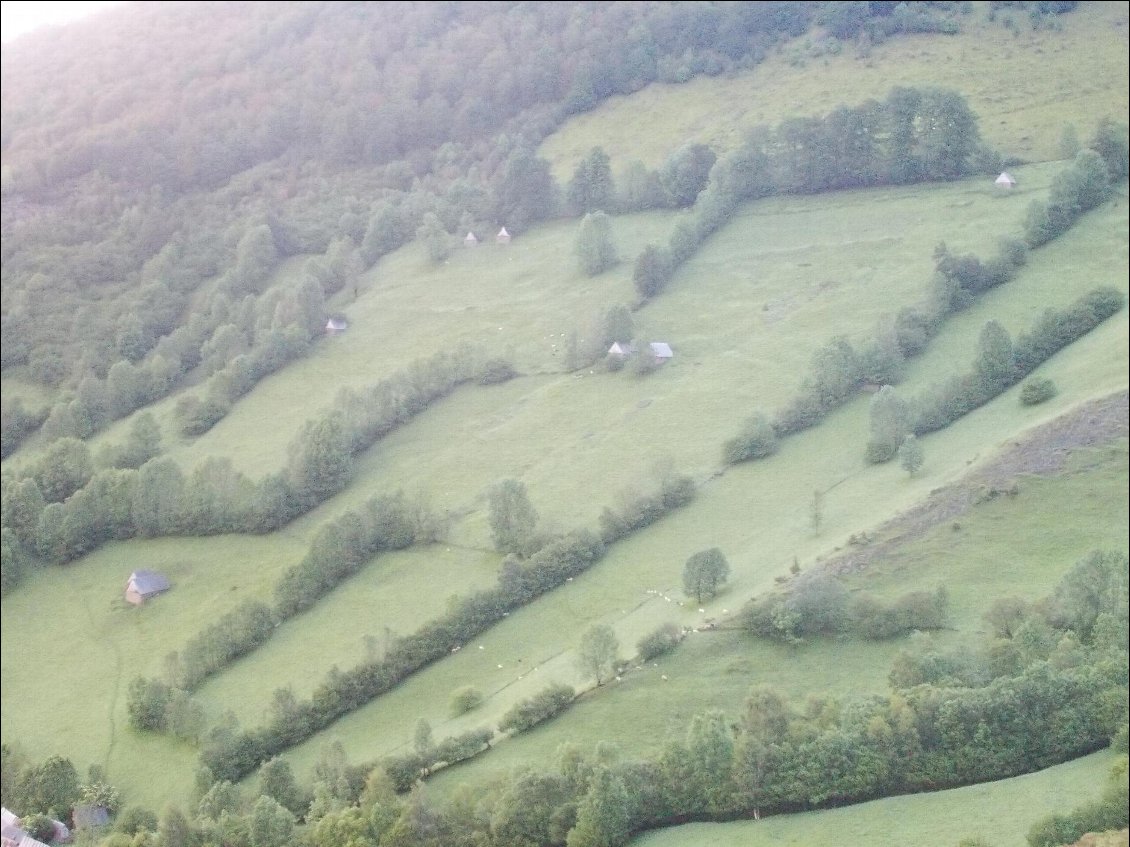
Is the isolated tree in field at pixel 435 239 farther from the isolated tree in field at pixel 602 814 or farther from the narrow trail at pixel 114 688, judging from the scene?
the isolated tree in field at pixel 602 814

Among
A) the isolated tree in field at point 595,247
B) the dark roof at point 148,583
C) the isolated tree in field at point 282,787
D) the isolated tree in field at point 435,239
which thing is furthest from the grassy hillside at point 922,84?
the isolated tree in field at point 282,787

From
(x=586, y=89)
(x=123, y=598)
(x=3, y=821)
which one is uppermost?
(x=586, y=89)

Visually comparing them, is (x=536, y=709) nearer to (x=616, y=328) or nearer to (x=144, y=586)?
(x=144, y=586)

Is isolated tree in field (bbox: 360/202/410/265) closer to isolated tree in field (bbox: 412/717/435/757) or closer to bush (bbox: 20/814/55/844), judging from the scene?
isolated tree in field (bbox: 412/717/435/757)

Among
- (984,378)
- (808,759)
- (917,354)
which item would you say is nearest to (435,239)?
(917,354)

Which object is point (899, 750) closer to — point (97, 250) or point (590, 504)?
point (590, 504)

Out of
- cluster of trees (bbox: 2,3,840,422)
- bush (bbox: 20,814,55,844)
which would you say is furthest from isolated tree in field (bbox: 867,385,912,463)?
cluster of trees (bbox: 2,3,840,422)

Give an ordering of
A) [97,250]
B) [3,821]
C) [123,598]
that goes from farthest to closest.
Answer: [97,250]
[123,598]
[3,821]

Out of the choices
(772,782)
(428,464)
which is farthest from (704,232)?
(772,782)
